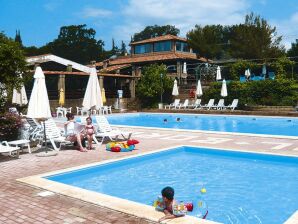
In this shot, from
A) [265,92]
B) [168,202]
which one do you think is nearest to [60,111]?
[265,92]

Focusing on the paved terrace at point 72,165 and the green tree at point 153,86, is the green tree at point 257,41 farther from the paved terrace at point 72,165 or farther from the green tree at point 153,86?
the paved terrace at point 72,165

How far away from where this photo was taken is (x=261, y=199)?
6.69 meters

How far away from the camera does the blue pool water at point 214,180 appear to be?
20.4 feet

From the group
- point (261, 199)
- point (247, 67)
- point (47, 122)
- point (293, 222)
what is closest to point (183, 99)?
point (247, 67)

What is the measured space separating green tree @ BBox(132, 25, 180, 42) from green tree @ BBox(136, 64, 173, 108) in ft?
209

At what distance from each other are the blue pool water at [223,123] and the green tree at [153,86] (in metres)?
4.39

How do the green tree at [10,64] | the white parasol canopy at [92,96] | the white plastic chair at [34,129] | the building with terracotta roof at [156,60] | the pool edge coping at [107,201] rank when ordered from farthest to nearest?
the building with terracotta roof at [156,60] < the white parasol canopy at [92,96] < the white plastic chair at [34,129] < the green tree at [10,64] < the pool edge coping at [107,201]

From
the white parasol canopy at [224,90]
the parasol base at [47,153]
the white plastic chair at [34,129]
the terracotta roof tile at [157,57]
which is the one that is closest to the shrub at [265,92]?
the white parasol canopy at [224,90]

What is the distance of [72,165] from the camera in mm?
8320

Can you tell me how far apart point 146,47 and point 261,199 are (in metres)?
40.6

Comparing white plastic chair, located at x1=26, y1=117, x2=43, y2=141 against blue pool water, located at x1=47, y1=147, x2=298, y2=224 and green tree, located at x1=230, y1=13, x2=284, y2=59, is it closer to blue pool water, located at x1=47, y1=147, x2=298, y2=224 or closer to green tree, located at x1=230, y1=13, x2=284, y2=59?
blue pool water, located at x1=47, y1=147, x2=298, y2=224

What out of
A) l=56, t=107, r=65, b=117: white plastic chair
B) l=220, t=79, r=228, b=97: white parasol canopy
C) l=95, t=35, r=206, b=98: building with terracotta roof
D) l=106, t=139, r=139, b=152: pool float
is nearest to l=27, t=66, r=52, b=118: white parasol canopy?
l=106, t=139, r=139, b=152: pool float

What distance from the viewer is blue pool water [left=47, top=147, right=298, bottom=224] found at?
6.22m

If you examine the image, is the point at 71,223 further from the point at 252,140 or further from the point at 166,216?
the point at 252,140
